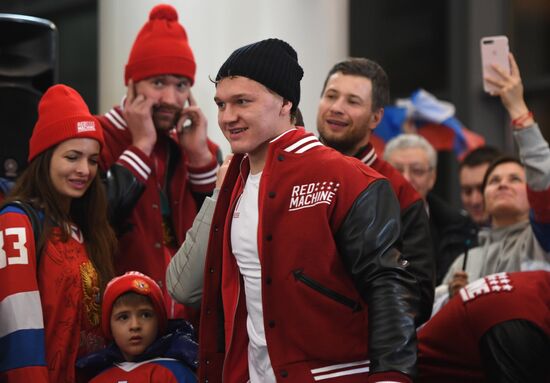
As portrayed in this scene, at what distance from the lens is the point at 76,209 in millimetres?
4531

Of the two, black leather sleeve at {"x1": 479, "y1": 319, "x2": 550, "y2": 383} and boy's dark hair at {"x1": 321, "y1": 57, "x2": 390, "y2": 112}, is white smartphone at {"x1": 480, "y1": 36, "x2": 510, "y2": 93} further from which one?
black leather sleeve at {"x1": 479, "y1": 319, "x2": 550, "y2": 383}

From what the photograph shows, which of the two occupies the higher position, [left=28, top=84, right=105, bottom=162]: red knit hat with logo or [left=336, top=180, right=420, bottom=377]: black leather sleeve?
[left=28, top=84, right=105, bottom=162]: red knit hat with logo

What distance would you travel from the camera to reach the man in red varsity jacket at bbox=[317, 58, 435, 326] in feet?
14.6

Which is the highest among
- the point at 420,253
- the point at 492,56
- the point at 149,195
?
the point at 492,56

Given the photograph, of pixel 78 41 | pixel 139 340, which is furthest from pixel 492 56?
pixel 78 41

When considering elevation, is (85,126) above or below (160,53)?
below

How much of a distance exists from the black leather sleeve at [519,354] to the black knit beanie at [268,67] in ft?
4.37

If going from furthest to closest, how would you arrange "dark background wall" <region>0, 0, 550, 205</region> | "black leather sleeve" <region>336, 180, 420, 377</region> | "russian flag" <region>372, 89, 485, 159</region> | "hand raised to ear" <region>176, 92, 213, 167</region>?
"dark background wall" <region>0, 0, 550, 205</region> → "russian flag" <region>372, 89, 485, 159</region> → "hand raised to ear" <region>176, 92, 213, 167</region> → "black leather sleeve" <region>336, 180, 420, 377</region>

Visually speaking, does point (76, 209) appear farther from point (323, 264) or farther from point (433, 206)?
point (433, 206)

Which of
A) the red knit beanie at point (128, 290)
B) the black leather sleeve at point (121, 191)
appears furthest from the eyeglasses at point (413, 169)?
the red knit beanie at point (128, 290)

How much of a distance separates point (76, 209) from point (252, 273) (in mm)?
1299

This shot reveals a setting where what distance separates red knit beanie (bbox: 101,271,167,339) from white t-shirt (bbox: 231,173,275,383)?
808 millimetres

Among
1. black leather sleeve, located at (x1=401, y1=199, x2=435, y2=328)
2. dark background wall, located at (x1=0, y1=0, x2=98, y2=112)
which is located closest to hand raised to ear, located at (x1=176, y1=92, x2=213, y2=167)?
black leather sleeve, located at (x1=401, y1=199, x2=435, y2=328)

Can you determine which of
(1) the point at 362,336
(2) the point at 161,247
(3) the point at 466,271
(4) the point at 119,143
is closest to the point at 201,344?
(1) the point at 362,336
